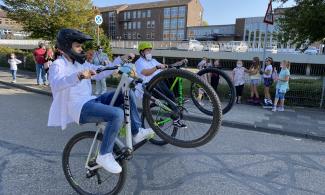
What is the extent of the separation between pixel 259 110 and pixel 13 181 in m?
7.31

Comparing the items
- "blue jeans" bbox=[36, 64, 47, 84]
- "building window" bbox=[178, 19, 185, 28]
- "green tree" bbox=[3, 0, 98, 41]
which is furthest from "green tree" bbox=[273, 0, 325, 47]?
"building window" bbox=[178, 19, 185, 28]

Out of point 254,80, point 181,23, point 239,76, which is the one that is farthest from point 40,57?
point 181,23

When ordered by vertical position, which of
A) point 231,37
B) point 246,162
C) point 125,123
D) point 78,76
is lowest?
point 246,162

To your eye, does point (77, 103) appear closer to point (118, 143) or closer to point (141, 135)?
point (118, 143)

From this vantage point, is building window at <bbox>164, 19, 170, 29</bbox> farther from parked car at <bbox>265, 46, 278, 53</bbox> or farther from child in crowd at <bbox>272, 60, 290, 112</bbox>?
child in crowd at <bbox>272, 60, 290, 112</bbox>

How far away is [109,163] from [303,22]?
9443 mm

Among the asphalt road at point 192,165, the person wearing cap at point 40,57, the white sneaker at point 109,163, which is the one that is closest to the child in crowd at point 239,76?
the asphalt road at point 192,165

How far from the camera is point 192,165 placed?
4492mm

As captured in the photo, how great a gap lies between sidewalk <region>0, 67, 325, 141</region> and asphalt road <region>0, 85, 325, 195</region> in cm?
47

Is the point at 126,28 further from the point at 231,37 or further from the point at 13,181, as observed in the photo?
the point at 13,181

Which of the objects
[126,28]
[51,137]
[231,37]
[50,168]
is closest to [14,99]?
[51,137]

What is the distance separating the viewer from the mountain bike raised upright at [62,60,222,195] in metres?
3.21

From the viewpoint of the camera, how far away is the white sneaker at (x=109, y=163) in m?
3.10

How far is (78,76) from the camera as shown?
2787 millimetres
